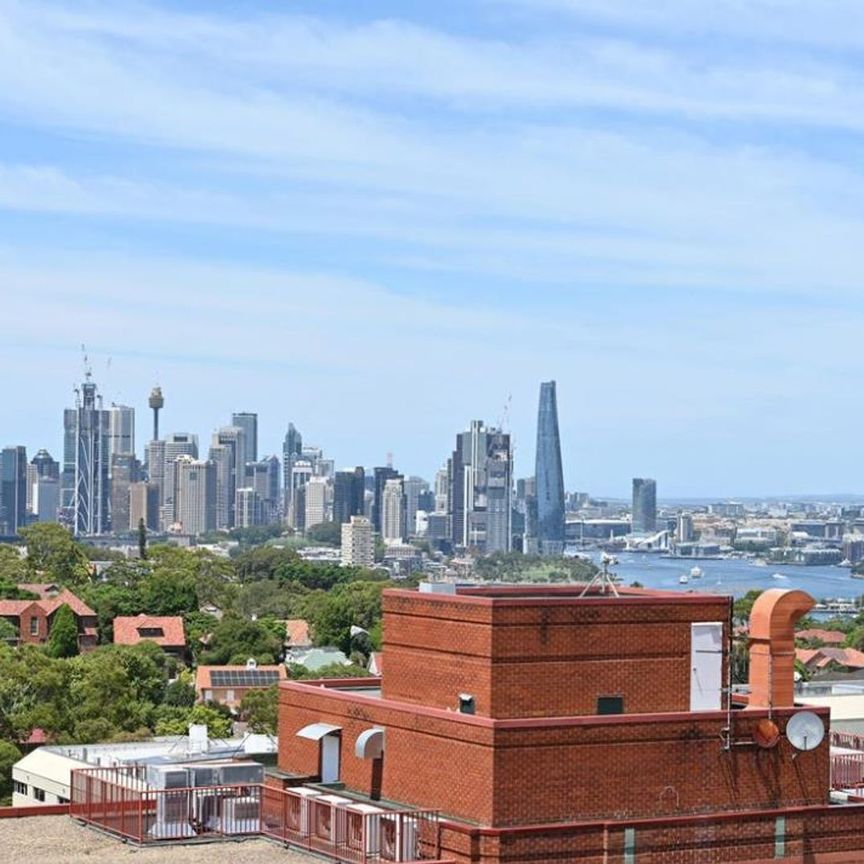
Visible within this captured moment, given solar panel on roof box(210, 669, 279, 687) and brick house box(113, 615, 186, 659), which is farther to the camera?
brick house box(113, 615, 186, 659)

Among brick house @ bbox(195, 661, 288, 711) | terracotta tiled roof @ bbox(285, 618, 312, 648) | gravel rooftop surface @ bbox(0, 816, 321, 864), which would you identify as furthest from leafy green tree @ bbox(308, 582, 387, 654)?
gravel rooftop surface @ bbox(0, 816, 321, 864)

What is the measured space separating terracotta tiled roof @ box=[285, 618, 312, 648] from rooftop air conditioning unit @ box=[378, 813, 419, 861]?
108 meters

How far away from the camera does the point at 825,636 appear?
16312cm

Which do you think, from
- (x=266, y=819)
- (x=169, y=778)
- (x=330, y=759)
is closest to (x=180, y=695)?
(x=169, y=778)

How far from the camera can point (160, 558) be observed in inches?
7416

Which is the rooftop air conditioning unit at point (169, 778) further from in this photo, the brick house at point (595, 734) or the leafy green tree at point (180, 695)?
the leafy green tree at point (180, 695)

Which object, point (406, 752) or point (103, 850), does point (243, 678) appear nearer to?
point (103, 850)

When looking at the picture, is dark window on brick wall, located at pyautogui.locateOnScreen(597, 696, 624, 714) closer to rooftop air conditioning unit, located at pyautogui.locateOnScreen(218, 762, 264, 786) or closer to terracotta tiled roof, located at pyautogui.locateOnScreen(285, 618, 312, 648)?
rooftop air conditioning unit, located at pyautogui.locateOnScreen(218, 762, 264, 786)

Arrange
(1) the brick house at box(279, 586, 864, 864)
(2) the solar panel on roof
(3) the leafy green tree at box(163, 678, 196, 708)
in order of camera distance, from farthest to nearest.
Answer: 1. (2) the solar panel on roof
2. (3) the leafy green tree at box(163, 678, 196, 708)
3. (1) the brick house at box(279, 586, 864, 864)

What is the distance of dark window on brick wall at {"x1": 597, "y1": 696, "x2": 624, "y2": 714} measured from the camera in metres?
29.0

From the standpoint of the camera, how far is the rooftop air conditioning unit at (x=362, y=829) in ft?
94.0

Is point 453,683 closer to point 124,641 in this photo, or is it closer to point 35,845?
point 35,845

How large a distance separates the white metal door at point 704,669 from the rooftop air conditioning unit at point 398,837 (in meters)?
4.43

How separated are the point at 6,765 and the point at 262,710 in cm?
1898
